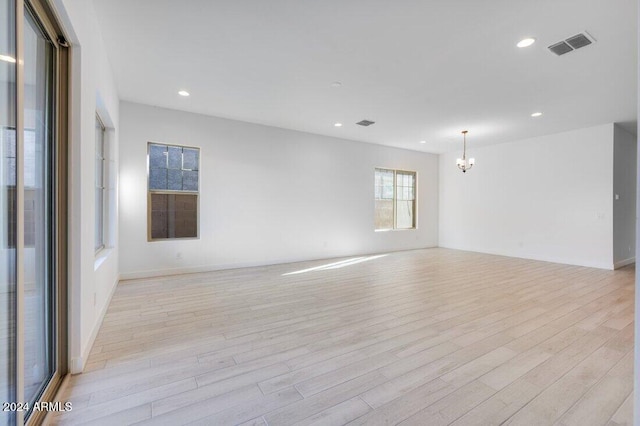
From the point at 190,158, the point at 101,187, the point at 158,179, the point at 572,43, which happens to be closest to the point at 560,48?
the point at 572,43

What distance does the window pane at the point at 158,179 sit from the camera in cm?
500

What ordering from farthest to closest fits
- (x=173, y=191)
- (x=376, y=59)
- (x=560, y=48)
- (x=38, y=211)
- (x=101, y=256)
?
1. (x=173, y=191)
2. (x=101, y=256)
3. (x=376, y=59)
4. (x=560, y=48)
5. (x=38, y=211)

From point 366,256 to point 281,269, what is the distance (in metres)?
2.47

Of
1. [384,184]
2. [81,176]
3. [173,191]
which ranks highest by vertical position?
[384,184]

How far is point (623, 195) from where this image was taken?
6.02 meters

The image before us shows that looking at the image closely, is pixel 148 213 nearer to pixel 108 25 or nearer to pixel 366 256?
pixel 108 25

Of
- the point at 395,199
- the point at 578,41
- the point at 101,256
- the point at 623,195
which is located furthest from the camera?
the point at 395,199

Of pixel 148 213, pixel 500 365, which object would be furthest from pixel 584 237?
pixel 148 213

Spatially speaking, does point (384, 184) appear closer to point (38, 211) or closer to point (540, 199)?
point (540, 199)

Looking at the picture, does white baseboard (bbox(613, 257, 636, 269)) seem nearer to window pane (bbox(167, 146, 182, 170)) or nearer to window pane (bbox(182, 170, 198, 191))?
window pane (bbox(182, 170, 198, 191))

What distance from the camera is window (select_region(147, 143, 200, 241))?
16.5 ft

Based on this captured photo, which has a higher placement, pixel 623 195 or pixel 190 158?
pixel 190 158

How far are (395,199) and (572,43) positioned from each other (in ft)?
18.1

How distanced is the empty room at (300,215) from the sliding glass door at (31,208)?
1cm
